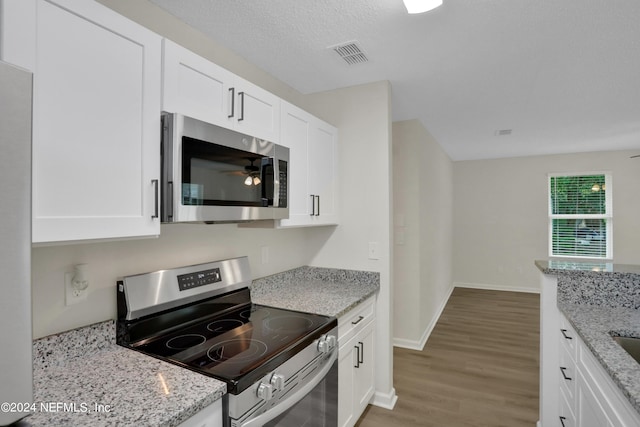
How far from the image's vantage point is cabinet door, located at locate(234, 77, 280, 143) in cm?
166

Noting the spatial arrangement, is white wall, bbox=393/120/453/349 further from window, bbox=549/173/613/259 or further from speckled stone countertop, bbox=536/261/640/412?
window, bbox=549/173/613/259

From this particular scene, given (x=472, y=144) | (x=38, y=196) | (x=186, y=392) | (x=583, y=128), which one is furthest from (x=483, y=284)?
(x=38, y=196)

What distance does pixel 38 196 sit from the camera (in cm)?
93

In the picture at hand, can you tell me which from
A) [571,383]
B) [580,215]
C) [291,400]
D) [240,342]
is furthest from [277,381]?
[580,215]

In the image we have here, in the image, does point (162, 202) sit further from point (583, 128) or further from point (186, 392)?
point (583, 128)

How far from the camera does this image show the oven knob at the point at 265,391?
3.87 feet

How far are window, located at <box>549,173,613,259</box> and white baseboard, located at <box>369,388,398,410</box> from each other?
16.3ft

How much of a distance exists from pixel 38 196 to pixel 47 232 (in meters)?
0.10

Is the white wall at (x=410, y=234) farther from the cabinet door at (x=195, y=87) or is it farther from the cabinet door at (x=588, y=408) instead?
the cabinet door at (x=195, y=87)

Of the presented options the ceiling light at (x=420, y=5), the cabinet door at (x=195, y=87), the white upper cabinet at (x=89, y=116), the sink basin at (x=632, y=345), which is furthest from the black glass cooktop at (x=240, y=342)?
the ceiling light at (x=420, y=5)

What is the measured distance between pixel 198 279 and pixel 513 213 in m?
6.16

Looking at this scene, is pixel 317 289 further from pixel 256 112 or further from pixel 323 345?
pixel 256 112

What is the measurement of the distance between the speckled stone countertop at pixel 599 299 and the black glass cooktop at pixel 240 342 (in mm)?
1219

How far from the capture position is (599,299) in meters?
1.89
